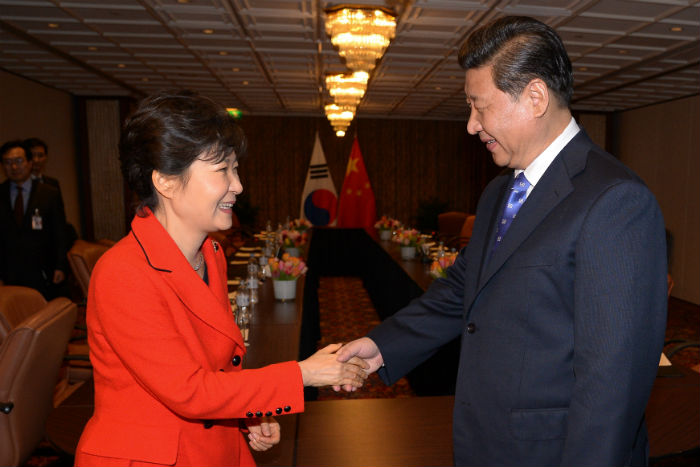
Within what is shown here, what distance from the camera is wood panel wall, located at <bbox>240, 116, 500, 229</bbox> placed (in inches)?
551

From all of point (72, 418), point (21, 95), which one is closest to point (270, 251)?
point (72, 418)

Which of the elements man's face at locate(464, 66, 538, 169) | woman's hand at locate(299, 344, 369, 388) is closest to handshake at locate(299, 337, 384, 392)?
woman's hand at locate(299, 344, 369, 388)

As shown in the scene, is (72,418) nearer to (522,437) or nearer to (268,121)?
(522,437)

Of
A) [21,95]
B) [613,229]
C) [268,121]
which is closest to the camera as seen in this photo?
[613,229]

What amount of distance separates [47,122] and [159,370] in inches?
416

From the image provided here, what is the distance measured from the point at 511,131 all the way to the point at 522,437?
74cm

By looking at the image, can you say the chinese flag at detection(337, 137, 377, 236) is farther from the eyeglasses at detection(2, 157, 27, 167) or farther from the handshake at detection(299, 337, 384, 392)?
the handshake at detection(299, 337, 384, 392)

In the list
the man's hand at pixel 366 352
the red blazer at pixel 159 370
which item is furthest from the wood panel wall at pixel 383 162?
the red blazer at pixel 159 370

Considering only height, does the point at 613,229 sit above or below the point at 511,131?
below

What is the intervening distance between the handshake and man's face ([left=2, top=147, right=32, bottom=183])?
429cm

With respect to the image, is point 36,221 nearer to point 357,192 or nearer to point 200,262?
point 200,262

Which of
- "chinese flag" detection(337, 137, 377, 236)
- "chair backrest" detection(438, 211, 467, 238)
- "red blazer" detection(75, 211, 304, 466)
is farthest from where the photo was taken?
"chinese flag" detection(337, 137, 377, 236)

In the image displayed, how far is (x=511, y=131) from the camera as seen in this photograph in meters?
Answer: 1.38

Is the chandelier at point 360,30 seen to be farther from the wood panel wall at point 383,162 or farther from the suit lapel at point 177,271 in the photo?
the wood panel wall at point 383,162
